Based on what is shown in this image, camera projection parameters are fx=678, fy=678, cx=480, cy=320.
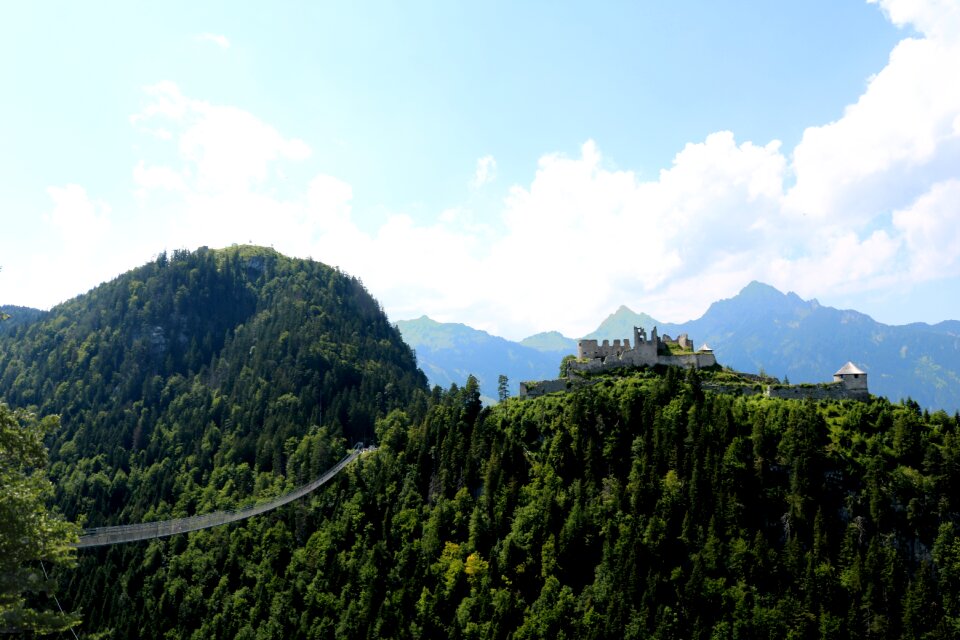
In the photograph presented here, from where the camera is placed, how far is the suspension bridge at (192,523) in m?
85.6

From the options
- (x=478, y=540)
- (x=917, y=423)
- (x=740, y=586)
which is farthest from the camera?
(x=478, y=540)

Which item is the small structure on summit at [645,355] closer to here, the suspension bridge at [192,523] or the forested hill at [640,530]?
the forested hill at [640,530]

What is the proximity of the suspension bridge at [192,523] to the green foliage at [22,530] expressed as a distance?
191 feet

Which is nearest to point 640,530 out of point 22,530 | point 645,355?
point 645,355

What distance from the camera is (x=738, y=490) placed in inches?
2992

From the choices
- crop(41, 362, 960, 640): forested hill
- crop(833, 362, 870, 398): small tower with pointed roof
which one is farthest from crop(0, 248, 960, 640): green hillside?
crop(833, 362, 870, 398): small tower with pointed roof

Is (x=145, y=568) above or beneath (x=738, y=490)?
beneath

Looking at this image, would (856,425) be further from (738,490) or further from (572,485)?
(572,485)

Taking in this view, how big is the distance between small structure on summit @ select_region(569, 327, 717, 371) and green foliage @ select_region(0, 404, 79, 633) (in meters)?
75.3

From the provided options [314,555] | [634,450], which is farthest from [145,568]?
[634,450]

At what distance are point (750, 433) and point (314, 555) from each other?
65378 millimetres

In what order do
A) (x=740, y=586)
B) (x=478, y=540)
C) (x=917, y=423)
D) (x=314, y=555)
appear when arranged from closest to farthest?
1. (x=740, y=586)
2. (x=917, y=423)
3. (x=478, y=540)
4. (x=314, y=555)

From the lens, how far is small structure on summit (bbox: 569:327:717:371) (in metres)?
95.6

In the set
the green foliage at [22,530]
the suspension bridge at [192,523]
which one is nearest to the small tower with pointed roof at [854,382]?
the suspension bridge at [192,523]
